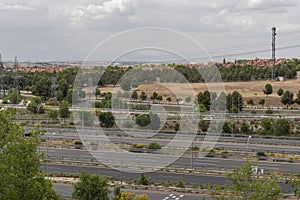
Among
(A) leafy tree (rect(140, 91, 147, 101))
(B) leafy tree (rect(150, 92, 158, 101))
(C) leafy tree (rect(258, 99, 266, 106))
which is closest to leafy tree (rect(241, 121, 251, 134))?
(C) leafy tree (rect(258, 99, 266, 106))

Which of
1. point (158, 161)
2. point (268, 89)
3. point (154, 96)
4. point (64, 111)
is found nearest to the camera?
point (158, 161)

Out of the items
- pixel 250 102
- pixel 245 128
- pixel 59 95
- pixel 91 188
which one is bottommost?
pixel 91 188

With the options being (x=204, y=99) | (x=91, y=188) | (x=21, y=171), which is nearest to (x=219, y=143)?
(x=204, y=99)

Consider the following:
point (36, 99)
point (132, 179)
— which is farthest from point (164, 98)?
point (132, 179)

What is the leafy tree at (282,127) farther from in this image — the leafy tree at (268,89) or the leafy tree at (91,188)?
the leafy tree at (91,188)

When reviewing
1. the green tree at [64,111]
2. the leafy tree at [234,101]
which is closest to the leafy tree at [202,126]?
the leafy tree at [234,101]

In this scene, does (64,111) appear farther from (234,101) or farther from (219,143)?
(219,143)

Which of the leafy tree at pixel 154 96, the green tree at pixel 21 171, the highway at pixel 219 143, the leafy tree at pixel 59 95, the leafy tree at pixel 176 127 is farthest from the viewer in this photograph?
the leafy tree at pixel 59 95

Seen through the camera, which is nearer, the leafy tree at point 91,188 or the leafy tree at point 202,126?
the leafy tree at point 91,188
